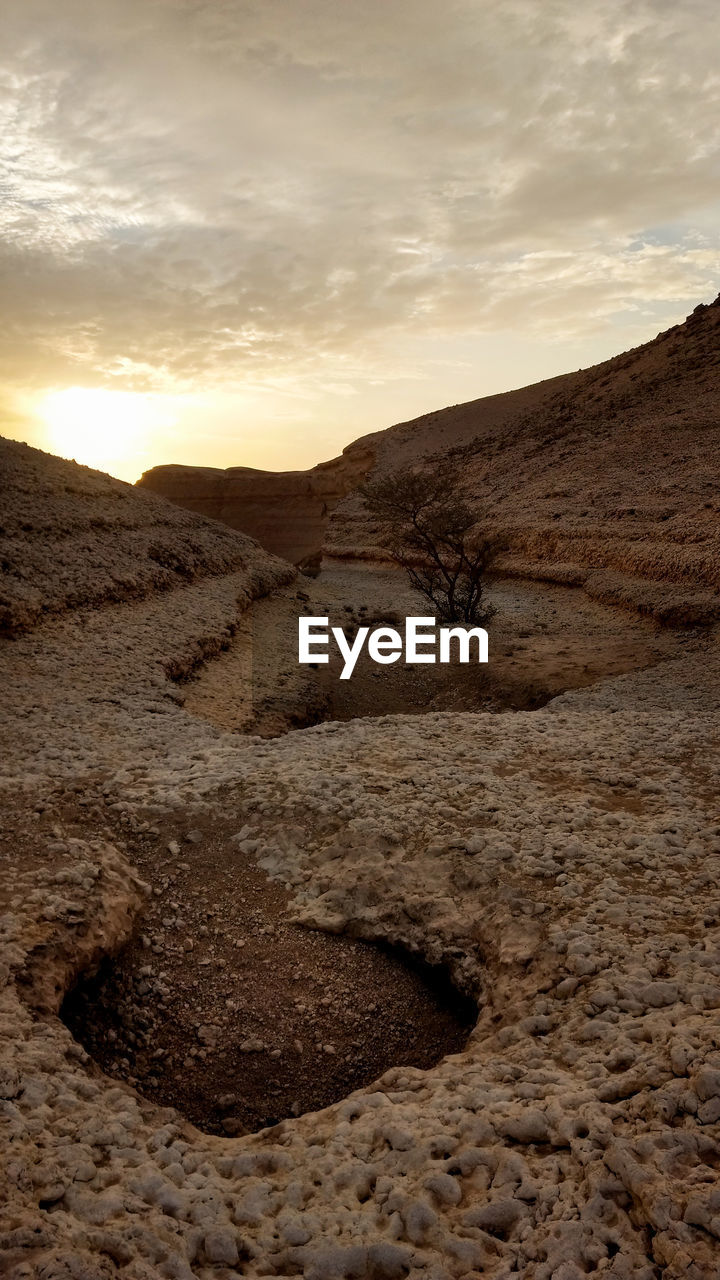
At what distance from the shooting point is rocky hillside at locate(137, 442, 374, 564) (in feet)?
184

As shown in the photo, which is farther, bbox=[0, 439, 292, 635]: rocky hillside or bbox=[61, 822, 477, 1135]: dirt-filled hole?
bbox=[0, 439, 292, 635]: rocky hillside

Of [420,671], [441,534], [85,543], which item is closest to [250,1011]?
[420,671]

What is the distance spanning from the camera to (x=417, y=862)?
18.8 ft

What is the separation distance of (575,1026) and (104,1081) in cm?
228

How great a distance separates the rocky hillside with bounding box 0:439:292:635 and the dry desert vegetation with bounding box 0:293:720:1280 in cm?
24

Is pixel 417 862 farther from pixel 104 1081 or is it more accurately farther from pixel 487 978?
pixel 104 1081

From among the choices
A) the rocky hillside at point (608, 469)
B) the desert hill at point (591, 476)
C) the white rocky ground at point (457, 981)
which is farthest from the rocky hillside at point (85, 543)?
the desert hill at point (591, 476)

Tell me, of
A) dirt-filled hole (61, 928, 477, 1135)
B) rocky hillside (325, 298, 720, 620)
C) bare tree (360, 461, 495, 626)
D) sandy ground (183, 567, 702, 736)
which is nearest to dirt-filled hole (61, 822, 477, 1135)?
dirt-filled hole (61, 928, 477, 1135)

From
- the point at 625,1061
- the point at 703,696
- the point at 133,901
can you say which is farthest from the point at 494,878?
the point at 703,696

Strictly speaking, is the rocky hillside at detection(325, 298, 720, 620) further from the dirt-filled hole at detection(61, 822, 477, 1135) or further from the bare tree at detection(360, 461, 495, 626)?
the dirt-filled hole at detection(61, 822, 477, 1135)

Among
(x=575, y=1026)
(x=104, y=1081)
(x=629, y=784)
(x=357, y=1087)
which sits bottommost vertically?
(x=357, y=1087)

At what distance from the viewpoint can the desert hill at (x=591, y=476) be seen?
771 inches

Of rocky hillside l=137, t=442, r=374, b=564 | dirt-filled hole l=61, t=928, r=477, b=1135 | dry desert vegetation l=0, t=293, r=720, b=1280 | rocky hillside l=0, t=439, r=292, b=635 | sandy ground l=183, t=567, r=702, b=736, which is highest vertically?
rocky hillside l=137, t=442, r=374, b=564

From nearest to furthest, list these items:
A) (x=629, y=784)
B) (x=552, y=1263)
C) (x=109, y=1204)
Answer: (x=552, y=1263), (x=109, y=1204), (x=629, y=784)
